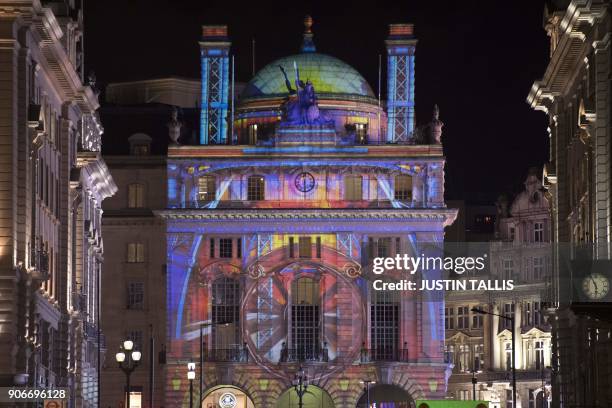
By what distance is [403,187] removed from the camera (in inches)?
5915

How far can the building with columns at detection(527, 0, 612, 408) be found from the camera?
7850cm

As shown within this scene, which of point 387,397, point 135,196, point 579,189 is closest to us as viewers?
point 579,189

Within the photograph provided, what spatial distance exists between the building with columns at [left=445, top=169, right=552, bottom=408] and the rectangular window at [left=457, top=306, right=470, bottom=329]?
80mm

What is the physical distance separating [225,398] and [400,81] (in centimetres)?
2542

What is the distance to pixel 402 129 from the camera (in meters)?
153

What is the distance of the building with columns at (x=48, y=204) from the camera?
250ft

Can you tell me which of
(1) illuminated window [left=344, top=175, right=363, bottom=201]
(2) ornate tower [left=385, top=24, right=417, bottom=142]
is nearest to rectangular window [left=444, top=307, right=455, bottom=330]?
(2) ornate tower [left=385, top=24, right=417, bottom=142]

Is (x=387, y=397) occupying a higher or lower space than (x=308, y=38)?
lower

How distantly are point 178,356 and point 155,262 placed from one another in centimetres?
1058

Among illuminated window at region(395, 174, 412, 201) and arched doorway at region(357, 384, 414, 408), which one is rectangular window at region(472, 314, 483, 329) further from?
illuminated window at region(395, 174, 412, 201)

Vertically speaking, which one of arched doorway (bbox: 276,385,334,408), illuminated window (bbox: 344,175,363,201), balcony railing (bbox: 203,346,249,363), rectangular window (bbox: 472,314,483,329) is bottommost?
arched doorway (bbox: 276,385,334,408)

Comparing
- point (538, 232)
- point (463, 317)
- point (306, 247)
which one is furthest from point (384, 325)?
point (463, 317)

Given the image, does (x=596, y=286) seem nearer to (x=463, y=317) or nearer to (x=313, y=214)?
(x=313, y=214)

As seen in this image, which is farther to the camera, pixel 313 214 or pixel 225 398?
pixel 225 398
